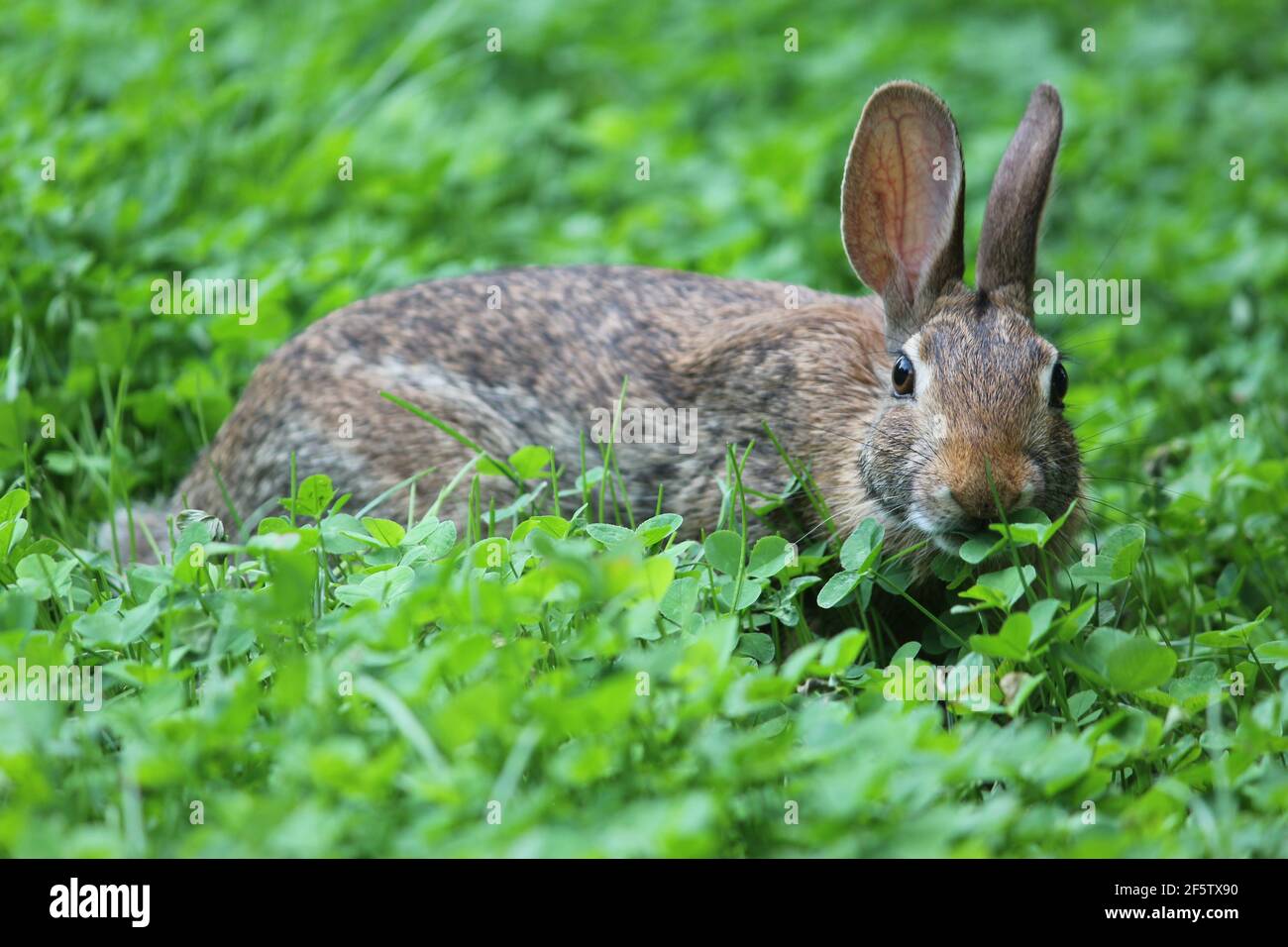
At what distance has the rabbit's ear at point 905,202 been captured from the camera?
17.1 ft

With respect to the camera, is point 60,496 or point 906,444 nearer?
point 906,444

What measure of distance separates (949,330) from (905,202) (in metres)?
0.61

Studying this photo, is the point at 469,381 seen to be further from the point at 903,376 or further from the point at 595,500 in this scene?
the point at 903,376

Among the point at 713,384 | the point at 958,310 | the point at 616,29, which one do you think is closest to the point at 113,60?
the point at 616,29

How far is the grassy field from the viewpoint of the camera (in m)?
3.20

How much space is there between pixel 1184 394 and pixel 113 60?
6214 mm

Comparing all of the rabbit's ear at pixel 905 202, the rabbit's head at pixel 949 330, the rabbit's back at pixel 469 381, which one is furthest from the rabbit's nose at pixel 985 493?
the rabbit's back at pixel 469 381

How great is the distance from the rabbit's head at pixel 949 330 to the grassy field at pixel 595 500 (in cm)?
27

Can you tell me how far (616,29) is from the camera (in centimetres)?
1036

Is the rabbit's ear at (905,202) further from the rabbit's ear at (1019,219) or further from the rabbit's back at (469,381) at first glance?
the rabbit's back at (469,381)
